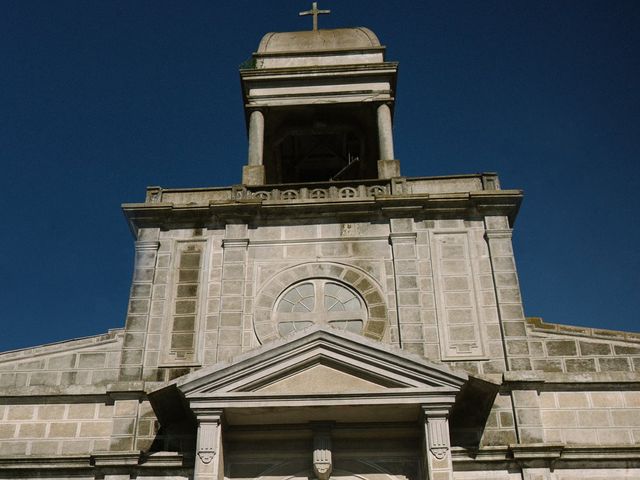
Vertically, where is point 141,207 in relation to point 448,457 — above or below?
above

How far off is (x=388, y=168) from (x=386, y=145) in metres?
1.02

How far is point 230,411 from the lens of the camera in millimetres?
14625

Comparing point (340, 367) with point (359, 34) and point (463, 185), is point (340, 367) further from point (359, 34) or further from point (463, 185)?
point (359, 34)

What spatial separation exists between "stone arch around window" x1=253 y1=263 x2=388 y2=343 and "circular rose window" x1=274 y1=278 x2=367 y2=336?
67 millimetres

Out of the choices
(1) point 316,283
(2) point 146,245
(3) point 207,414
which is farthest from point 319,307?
(2) point 146,245

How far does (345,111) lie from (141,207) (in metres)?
6.76

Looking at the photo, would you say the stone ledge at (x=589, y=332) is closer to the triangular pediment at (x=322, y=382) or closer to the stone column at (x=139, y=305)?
the triangular pediment at (x=322, y=382)

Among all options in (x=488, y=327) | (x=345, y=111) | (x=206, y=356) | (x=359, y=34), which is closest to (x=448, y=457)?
(x=488, y=327)

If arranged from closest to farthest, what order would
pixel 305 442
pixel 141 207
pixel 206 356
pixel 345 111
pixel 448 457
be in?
pixel 448 457 → pixel 305 442 → pixel 206 356 → pixel 141 207 → pixel 345 111

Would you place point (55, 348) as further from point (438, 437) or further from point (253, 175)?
point (438, 437)

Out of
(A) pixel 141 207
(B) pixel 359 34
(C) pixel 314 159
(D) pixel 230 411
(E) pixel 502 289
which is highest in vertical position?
(B) pixel 359 34

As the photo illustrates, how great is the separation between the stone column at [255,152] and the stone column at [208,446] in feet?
23.5

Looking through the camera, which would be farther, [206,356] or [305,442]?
[206,356]

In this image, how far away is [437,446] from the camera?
46.3 ft
